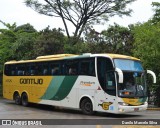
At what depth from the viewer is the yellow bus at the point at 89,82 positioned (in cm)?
1844

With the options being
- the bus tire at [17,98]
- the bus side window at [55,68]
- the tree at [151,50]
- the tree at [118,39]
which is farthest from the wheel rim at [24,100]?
the tree at [118,39]

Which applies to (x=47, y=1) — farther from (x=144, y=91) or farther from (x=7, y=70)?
(x=144, y=91)

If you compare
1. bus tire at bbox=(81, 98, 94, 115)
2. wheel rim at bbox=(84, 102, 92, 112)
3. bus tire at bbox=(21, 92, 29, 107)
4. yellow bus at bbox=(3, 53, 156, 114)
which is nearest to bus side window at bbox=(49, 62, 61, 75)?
yellow bus at bbox=(3, 53, 156, 114)

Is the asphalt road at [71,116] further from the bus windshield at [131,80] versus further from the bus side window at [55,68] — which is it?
the bus side window at [55,68]

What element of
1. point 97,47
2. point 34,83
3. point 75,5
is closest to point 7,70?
point 34,83

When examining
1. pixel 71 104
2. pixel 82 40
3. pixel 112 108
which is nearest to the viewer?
pixel 112 108

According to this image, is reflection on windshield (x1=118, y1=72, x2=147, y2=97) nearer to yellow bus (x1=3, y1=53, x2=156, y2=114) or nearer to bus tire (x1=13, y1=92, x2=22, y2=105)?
yellow bus (x1=3, y1=53, x2=156, y2=114)

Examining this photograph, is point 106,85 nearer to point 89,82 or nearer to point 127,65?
point 89,82

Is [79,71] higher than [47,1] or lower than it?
lower

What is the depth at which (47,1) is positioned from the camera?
46656mm

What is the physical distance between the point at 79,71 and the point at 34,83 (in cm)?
Result: 495

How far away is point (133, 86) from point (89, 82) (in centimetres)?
244

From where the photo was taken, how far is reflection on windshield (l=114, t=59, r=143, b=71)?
18.7m

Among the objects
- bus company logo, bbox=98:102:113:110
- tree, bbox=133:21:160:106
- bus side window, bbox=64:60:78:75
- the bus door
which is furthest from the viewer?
tree, bbox=133:21:160:106
